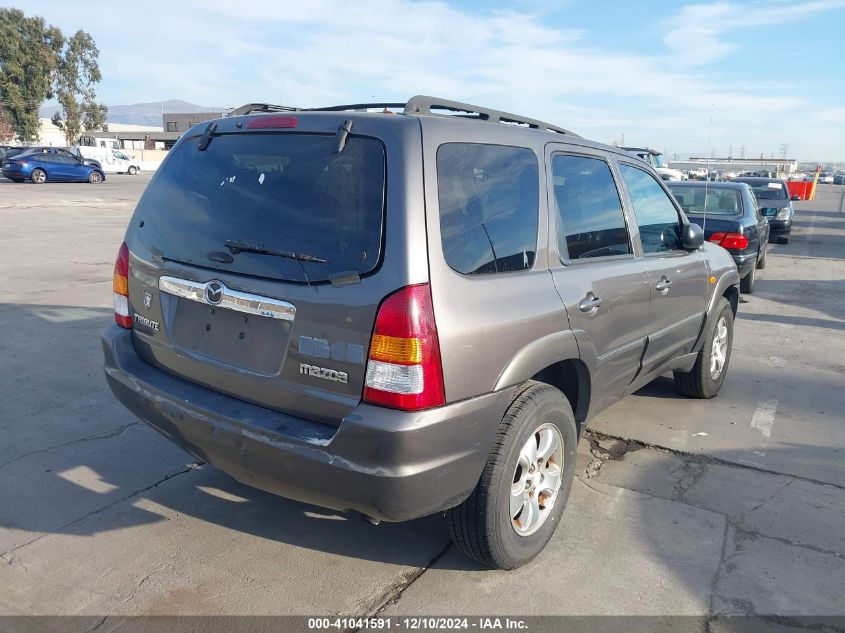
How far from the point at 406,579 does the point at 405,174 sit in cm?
173

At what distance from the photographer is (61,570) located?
2.93m

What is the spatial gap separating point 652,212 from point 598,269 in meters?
1.14

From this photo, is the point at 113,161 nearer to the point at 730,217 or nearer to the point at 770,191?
the point at 770,191

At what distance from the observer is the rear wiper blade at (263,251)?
8.38 ft

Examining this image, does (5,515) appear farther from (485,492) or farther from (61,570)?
(485,492)

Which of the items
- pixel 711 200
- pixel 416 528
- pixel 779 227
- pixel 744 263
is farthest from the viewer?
pixel 779 227

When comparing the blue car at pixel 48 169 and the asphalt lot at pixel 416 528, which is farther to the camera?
the blue car at pixel 48 169

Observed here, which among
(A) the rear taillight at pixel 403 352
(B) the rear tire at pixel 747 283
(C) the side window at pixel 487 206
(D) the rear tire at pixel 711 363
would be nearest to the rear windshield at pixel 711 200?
(B) the rear tire at pixel 747 283

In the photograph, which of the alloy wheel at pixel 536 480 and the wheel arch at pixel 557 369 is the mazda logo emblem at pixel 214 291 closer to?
the wheel arch at pixel 557 369

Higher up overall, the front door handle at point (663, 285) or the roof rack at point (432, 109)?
the roof rack at point (432, 109)

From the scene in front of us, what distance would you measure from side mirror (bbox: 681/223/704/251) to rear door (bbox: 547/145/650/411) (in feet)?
2.47

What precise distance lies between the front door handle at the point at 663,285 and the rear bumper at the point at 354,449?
176 centimetres

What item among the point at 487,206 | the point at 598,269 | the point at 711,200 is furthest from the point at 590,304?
the point at 711,200

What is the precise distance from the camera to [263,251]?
2.67 meters
